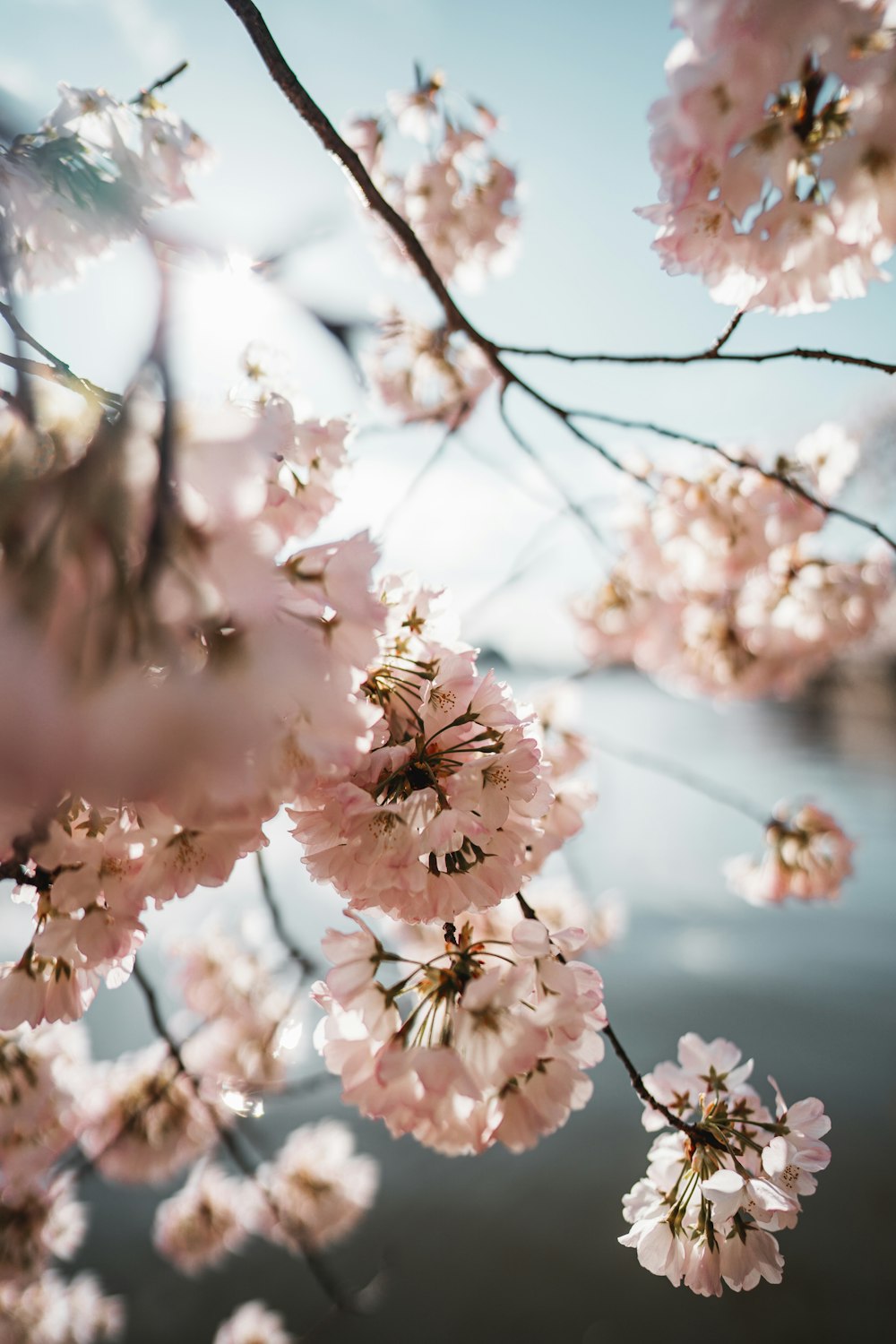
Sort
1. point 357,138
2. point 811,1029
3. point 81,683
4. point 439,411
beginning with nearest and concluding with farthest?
point 81,683, point 439,411, point 357,138, point 811,1029

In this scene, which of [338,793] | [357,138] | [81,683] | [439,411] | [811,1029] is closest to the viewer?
[81,683]

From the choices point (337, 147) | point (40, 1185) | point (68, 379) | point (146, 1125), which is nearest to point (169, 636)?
point (68, 379)

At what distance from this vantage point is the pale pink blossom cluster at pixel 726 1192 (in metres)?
0.49

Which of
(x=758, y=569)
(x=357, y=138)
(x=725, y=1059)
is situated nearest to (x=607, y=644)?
(x=758, y=569)

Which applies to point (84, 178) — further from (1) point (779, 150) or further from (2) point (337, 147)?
(1) point (779, 150)

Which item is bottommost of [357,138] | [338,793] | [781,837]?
[781,837]

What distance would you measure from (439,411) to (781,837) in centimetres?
102

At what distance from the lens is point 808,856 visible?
1.31m

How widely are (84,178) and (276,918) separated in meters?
0.79

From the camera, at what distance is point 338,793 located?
0.42 m

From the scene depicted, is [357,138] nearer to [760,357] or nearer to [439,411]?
[439,411]

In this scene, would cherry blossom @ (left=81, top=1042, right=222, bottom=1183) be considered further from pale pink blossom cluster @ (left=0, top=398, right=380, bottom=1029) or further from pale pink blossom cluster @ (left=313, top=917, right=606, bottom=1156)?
pale pink blossom cluster @ (left=0, top=398, right=380, bottom=1029)

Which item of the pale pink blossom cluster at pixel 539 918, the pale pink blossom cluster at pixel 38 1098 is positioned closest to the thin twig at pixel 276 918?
the pale pink blossom cluster at pixel 539 918

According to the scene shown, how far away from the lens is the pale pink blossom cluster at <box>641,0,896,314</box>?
39 centimetres
